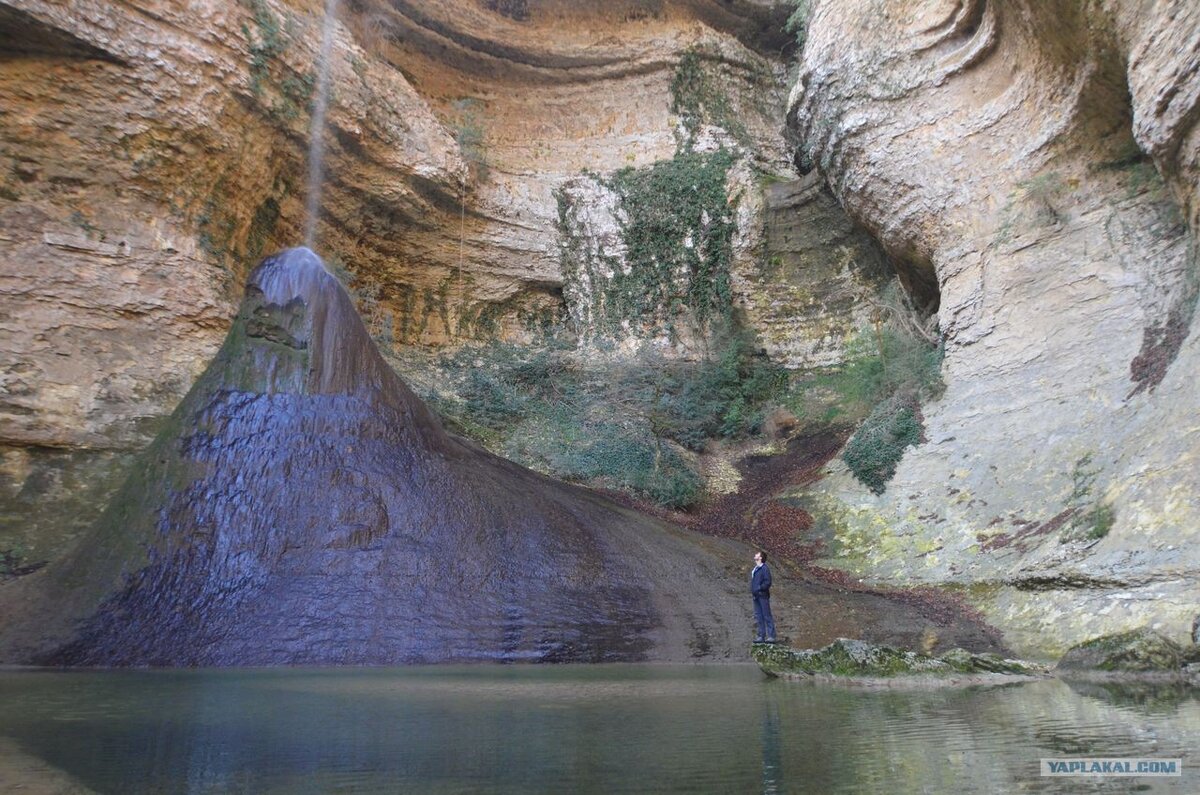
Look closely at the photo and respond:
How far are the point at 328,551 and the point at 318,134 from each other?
10.9m

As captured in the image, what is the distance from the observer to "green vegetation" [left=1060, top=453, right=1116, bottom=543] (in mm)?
9383

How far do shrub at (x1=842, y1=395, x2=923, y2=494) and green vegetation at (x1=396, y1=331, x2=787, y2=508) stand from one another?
148 inches

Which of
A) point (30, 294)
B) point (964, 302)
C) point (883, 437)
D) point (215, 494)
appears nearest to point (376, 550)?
point (215, 494)

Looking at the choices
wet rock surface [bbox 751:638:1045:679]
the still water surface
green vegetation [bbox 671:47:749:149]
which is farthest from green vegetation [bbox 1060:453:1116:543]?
green vegetation [bbox 671:47:749:149]

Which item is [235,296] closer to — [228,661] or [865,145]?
[228,661]

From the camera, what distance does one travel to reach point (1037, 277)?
1334 centimetres

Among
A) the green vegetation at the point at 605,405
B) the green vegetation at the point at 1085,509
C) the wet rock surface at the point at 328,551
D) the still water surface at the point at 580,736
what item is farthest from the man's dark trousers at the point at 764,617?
the green vegetation at the point at 605,405

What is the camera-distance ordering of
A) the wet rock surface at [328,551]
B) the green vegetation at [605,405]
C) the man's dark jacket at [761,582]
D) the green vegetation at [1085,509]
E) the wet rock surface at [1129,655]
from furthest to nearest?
the green vegetation at [605,405] < the green vegetation at [1085,509] < the man's dark jacket at [761,582] < the wet rock surface at [328,551] < the wet rock surface at [1129,655]

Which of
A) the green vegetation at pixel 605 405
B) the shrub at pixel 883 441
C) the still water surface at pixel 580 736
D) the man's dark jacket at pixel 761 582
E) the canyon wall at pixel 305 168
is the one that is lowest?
the still water surface at pixel 580 736

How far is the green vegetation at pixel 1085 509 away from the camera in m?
9.38

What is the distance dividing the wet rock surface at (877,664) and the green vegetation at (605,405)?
393 inches

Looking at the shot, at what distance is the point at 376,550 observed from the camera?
893 cm

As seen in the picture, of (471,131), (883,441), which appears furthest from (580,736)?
(471,131)

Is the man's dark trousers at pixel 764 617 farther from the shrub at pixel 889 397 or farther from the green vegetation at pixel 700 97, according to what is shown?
the green vegetation at pixel 700 97
